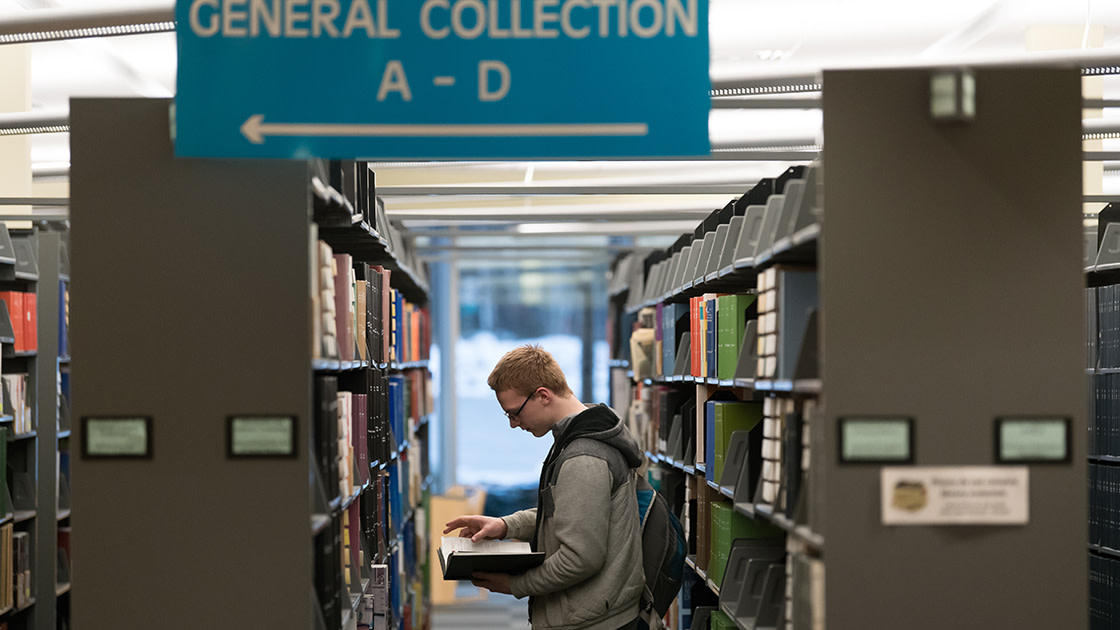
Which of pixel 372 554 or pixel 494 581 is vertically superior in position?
pixel 494 581

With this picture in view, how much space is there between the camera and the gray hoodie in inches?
138

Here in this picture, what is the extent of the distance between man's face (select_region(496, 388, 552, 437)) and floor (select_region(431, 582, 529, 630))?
5224 mm

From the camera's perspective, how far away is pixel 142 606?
9.39 feet

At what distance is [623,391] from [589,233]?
4.55 ft

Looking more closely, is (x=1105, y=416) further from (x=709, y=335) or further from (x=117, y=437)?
(x=117, y=437)

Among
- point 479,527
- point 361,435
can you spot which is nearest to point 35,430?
point 361,435

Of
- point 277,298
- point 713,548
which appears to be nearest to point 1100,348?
point 713,548

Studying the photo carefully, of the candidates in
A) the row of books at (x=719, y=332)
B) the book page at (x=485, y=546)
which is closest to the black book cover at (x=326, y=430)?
the book page at (x=485, y=546)

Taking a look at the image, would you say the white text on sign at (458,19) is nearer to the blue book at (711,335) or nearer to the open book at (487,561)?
the open book at (487,561)

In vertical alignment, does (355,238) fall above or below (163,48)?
below

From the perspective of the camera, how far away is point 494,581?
3.70 meters

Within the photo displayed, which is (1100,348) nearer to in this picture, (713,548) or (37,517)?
(713,548)

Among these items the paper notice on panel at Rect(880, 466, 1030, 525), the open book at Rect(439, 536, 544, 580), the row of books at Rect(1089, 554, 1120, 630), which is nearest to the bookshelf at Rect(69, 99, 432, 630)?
the open book at Rect(439, 536, 544, 580)

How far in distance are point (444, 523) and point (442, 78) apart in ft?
23.7
